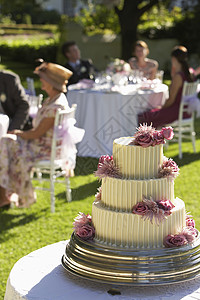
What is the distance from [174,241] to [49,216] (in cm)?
320

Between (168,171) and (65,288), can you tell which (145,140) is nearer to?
(168,171)

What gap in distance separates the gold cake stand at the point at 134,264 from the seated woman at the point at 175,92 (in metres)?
5.42

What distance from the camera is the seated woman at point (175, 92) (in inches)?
320

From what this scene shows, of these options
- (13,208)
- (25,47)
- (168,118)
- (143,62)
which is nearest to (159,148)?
(13,208)

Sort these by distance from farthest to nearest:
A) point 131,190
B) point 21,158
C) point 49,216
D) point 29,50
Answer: point 29,50 < point 49,216 < point 21,158 < point 131,190

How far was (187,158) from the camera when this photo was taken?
8.45 m

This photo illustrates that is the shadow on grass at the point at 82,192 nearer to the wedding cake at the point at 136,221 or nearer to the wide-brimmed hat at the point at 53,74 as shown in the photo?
the wide-brimmed hat at the point at 53,74

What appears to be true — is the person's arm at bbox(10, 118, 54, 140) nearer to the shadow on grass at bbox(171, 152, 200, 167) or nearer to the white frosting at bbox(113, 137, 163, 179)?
the white frosting at bbox(113, 137, 163, 179)

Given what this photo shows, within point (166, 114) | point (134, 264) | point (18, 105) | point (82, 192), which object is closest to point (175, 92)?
point (166, 114)

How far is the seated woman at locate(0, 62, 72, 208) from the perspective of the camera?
219 inches

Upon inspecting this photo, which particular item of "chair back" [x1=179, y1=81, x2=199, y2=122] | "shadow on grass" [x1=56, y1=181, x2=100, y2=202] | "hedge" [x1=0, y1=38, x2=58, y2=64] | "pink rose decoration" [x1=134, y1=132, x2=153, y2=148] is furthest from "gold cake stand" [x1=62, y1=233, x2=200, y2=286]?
"hedge" [x1=0, y1=38, x2=58, y2=64]

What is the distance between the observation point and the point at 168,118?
26.9 feet

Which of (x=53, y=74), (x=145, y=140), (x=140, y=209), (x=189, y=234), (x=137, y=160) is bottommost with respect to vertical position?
(x=189, y=234)

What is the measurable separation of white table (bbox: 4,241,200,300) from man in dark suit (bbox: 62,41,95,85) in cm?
675
